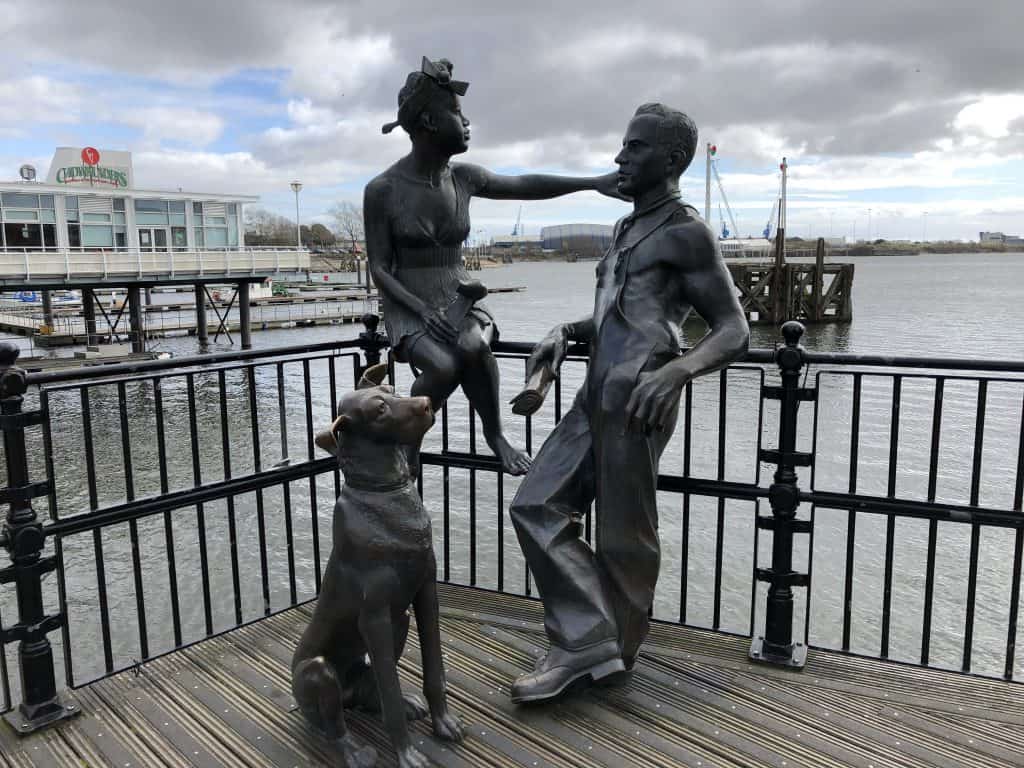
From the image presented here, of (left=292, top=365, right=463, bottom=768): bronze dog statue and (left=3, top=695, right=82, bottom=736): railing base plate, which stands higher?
(left=292, top=365, right=463, bottom=768): bronze dog statue

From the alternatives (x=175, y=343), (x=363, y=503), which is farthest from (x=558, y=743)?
(x=175, y=343)

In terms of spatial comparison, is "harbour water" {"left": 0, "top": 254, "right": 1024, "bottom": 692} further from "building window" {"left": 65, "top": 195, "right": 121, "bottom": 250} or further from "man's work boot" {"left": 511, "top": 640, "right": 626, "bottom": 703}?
"building window" {"left": 65, "top": 195, "right": 121, "bottom": 250}

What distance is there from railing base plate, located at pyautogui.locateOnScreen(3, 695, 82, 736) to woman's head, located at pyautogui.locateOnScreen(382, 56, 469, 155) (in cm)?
312

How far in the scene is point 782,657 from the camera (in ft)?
13.5

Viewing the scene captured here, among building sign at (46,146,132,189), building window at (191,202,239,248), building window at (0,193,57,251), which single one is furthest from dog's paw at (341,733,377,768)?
building sign at (46,146,132,189)

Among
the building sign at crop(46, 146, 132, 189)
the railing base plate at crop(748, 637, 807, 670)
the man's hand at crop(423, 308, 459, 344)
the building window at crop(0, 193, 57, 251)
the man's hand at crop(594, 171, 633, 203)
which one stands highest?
the building sign at crop(46, 146, 132, 189)

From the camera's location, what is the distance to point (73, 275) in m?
33.9

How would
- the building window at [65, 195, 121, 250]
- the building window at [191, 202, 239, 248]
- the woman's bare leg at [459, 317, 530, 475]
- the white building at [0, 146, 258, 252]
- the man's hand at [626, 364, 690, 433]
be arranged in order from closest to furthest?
1. the man's hand at [626, 364, 690, 433]
2. the woman's bare leg at [459, 317, 530, 475]
3. the white building at [0, 146, 258, 252]
4. the building window at [65, 195, 121, 250]
5. the building window at [191, 202, 239, 248]

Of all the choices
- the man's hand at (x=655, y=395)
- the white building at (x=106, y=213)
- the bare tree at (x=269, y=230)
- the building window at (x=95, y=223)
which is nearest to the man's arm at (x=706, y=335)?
the man's hand at (x=655, y=395)

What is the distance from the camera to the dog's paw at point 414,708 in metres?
3.51

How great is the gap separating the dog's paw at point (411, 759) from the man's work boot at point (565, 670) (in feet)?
1.93

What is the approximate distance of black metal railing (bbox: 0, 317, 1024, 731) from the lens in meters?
4.00

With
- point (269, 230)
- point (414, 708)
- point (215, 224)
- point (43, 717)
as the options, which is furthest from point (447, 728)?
point (269, 230)

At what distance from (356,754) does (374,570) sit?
790 millimetres
